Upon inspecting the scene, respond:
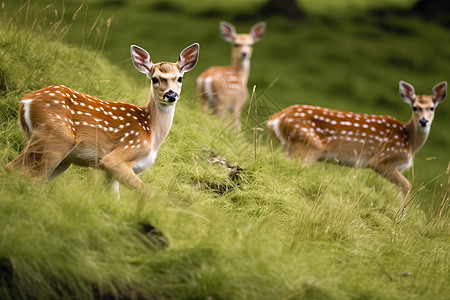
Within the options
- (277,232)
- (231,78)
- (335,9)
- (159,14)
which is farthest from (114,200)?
(335,9)

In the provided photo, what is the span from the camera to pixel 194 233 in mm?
4254

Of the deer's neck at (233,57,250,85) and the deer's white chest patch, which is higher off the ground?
the deer's white chest patch

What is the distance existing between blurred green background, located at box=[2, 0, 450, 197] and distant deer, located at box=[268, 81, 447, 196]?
177 inches

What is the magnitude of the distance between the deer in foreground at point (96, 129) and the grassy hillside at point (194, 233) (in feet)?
0.56

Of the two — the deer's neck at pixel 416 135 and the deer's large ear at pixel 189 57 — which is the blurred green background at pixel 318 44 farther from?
the deer's large ear at pixel 189 57

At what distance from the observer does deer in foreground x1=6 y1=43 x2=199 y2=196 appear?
437 centimetres

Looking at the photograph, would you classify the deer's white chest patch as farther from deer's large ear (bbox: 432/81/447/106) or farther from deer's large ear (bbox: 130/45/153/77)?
deer's large ear (bbox: 432/81/447/106)

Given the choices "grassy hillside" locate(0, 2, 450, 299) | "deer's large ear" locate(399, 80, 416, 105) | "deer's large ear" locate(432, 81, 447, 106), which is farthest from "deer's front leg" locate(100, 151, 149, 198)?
"deer's large ear" locate(432, 81, 447, 106)

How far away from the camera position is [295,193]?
6246 mm

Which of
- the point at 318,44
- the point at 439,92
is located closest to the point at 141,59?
the point at 439,92

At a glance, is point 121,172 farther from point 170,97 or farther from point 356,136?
point 356,136

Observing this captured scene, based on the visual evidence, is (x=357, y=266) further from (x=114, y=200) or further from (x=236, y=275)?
(x=114, y=200)

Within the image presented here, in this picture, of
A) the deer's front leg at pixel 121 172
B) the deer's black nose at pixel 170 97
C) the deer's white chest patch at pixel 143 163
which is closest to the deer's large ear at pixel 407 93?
the deer's black nose at pixel 170 97

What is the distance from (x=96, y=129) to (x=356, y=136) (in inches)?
156
